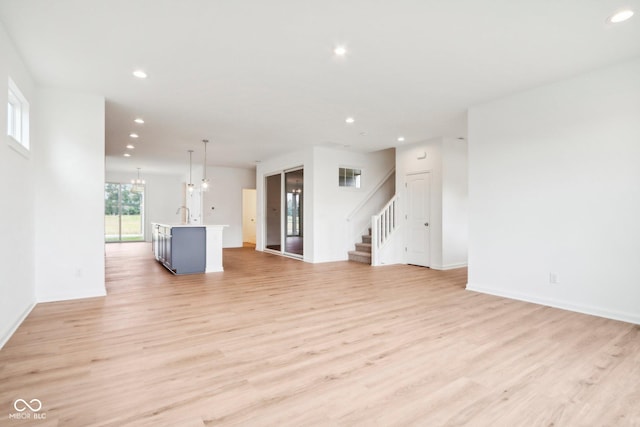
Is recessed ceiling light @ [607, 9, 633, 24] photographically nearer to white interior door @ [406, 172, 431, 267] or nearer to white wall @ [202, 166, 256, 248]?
white interior door @ [406, 172, 431, 267]

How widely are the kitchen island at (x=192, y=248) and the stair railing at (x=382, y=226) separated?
330 centimetres

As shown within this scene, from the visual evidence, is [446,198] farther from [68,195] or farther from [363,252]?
[68,195]

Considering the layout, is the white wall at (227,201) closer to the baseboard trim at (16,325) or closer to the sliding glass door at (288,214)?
the sliding glass door at (288,214)

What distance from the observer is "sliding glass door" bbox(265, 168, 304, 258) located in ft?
32.4

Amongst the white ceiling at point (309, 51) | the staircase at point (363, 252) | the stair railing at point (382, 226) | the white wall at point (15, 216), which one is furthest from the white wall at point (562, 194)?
the white wall at point (15, 216)

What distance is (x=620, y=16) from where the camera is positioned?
2.70 meters

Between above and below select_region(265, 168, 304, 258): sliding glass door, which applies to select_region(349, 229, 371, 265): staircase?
below

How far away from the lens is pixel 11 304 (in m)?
3.15

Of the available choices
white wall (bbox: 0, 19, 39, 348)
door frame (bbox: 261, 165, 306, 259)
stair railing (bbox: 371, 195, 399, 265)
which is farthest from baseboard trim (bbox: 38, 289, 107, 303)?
stair railing (bbox: 371, 195, 399, 265)

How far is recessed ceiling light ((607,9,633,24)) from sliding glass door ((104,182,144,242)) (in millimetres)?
14442

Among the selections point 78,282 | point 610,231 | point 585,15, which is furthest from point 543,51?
point 78,282

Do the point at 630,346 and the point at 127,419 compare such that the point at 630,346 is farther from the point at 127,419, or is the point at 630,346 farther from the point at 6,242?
the point at 6,242

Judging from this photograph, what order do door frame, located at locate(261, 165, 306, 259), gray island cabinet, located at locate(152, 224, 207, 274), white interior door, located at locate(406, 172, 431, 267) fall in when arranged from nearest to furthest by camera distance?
gray island cabinet, located at locate(152, 224, 207, 274) → white interior door, located at locate(406, 172, 431, 267) → door frame, located at locate(261, 165, 306, 259)

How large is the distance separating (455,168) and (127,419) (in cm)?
680
